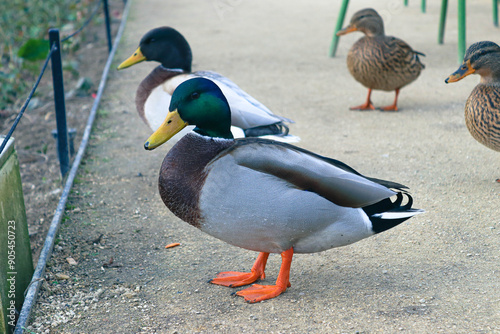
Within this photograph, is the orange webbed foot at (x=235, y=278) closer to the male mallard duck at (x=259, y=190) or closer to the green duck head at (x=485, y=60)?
the male mallard duck at (x=259, y=190)

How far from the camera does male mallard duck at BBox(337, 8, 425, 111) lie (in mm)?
4906

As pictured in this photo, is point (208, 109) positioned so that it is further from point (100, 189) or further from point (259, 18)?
point (259, 18)

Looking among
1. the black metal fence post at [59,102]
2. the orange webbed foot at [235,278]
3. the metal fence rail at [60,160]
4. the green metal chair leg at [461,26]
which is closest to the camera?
the metal fence rail at [60,160]

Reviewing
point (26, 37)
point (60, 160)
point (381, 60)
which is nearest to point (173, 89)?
point (60, 160)

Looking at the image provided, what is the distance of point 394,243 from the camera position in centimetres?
303

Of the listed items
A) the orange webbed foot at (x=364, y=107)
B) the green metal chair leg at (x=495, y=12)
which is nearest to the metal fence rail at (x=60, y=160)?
the orange webbed foot at (x=364, y=107)

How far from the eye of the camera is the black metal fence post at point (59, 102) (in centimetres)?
389

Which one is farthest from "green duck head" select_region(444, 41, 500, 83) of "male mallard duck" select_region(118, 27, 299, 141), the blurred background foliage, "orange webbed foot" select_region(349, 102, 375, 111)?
the blurred background foliage

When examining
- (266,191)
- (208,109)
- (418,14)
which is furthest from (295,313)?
(418,14)

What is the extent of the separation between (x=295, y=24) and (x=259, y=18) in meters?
0.73

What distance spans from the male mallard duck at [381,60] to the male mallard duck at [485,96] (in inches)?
49.0

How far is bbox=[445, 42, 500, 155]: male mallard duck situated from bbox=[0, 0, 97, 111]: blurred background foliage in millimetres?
3744

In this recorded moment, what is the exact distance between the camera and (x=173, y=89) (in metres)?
3.87

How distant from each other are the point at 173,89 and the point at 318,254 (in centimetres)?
161
